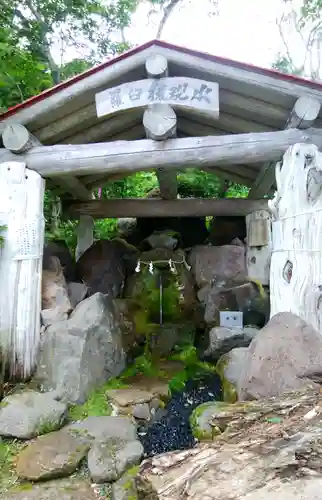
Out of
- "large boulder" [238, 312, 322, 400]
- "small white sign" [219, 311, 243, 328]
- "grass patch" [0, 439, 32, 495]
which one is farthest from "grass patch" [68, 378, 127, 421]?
"small white sign" [219, 311, 243, 328]

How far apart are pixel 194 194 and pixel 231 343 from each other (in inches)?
205

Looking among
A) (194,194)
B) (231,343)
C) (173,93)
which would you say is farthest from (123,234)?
(173,93)

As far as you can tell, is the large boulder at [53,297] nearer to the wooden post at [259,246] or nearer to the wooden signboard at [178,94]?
the wooden signboard at [178,94]

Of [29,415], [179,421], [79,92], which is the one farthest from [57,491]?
[79,92]

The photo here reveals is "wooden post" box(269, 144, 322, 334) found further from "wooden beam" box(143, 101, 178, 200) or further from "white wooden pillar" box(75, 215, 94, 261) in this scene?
"white wooden pillar" box(75, 215, 94, 261)

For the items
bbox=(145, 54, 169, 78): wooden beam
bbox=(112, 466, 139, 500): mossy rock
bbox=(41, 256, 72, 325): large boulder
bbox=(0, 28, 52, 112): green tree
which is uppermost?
bbox=(0, 28, 52, 112): green tree

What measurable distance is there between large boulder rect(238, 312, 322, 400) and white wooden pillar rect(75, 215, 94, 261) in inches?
220

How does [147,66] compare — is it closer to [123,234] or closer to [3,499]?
[3,499]

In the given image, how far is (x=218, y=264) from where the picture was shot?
25.7 ft

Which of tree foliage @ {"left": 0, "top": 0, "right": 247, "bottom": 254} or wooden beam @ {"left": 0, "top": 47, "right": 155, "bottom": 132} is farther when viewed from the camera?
tree foliage @ {"left": 0, "top": 0, "right": 247, "bottom": 254}

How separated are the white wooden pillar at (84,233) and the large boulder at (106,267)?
51 cm

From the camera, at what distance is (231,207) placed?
7.71 meters

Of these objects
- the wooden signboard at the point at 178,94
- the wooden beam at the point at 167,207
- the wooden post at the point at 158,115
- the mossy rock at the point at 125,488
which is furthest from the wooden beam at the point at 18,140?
the mossy rock at the point at 125,488

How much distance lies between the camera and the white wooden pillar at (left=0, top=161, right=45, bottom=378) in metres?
4.78
